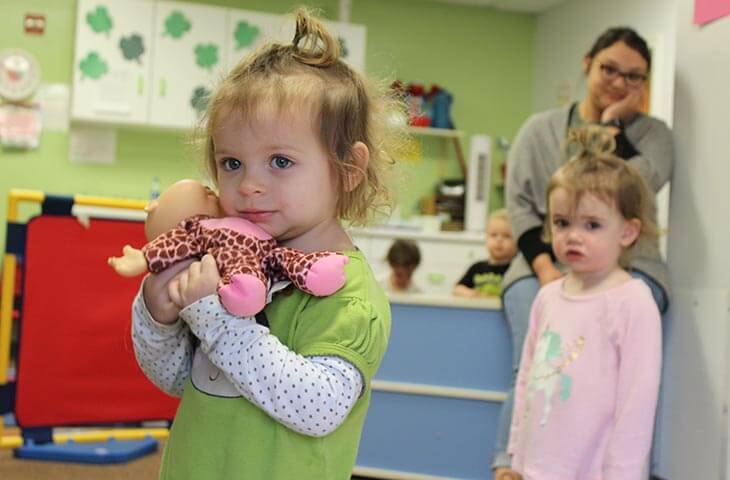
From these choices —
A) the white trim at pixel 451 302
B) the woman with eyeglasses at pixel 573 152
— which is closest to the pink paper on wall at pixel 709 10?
the woman with eyeglasses at pixel 573 152

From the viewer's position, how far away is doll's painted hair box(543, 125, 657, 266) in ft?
6.18

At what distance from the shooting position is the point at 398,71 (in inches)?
222

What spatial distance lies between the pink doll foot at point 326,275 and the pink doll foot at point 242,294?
67 mm

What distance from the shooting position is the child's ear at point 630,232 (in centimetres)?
190

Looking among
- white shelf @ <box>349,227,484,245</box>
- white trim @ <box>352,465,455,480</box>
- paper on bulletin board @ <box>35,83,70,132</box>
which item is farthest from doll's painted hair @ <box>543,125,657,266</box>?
paper on bulletin board @ <box>35,83,70,132</box>

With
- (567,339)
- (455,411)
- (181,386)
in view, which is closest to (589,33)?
(455,411)

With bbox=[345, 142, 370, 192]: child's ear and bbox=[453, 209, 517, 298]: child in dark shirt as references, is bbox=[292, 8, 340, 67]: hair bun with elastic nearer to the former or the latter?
bbox=[345, 142, 370, 192]: child's ear

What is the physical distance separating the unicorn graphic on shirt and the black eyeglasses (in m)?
0.65

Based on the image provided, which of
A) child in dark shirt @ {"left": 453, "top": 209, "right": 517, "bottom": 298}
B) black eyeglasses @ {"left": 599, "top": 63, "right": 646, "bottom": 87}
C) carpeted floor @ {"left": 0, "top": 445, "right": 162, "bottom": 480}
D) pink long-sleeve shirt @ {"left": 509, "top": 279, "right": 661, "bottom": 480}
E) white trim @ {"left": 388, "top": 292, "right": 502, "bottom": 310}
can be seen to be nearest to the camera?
pink long-sleeve shirt @ {"left": 509, "top": 279, "right": 661, "bottom": 480}

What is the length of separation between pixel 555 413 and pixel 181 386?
994 millimetres

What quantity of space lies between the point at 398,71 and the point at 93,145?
6.14ft

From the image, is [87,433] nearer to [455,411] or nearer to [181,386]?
[455,411]

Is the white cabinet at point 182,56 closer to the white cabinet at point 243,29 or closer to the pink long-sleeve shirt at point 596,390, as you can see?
the white cabinet at point 243,29

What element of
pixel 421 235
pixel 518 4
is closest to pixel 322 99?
pixel 421 235
